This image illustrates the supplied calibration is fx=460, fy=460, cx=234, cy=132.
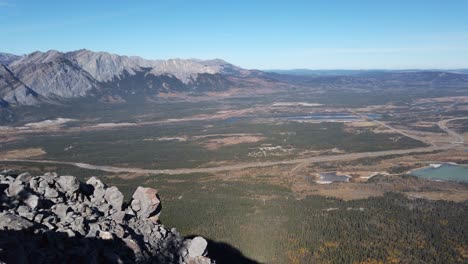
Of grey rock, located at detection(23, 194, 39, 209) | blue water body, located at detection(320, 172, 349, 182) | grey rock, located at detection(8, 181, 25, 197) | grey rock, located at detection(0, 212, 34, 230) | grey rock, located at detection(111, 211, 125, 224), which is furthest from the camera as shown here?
blue water body, located at detection(320, 172, 349, 182)

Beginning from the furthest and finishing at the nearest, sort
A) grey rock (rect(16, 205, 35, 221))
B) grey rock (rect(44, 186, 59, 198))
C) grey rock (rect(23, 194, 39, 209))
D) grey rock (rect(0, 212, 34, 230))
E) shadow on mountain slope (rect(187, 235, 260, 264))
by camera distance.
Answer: shadow on mountain slope (rect(187, 235, 260, 264)), grey rock (rect(44, 186, 59, 198)), grey rock (rect(23, 194, 39, 209)), grey rock (rect(16, 205, 35, 221)), grey rock (rect(0, 212, 34, 230))

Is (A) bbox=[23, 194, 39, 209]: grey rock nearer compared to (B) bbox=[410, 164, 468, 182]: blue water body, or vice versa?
(A) bbox=[23, 194, 39, 209]: grey rock

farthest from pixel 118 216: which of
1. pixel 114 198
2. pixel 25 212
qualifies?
pixel 25 212

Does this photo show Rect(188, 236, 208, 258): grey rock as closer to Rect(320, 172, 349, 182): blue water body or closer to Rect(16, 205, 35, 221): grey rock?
Rect(16, 205, 35, 221): grey rock

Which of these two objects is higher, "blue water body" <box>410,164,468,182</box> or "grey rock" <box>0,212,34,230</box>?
"grey rock" <box>0,212,34,230</box>

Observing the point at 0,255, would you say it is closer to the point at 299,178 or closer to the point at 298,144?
the point at 299,178

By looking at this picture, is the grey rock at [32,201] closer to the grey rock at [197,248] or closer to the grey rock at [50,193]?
the grey rock at [50,193]

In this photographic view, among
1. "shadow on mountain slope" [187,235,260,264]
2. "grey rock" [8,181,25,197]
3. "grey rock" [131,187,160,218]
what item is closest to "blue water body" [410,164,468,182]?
"shadow on mountain slope" [187,235,260,264]
